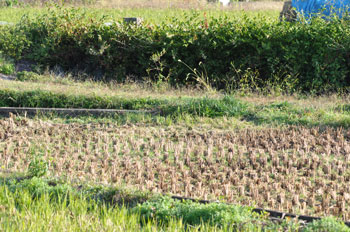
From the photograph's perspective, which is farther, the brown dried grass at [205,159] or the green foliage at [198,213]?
the brown dried grass at [205,159]

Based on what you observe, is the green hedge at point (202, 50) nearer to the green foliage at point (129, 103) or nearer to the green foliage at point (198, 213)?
the green foliage at point (129, 103)

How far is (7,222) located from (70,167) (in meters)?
1.97

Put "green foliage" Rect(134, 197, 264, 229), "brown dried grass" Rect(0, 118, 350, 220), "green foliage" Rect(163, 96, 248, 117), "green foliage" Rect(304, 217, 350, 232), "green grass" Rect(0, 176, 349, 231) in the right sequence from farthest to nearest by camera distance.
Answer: "green foliage" Rect(163, 96, 248, 117) → "brown dried grass" Rect(0, 118, 350, 220) → "green foliage" Rect(134, 197, 264, 229) → "green grass" Rect(0, 176, 349, 231) → "green foliage" Rect(304, 217, 350, 232)

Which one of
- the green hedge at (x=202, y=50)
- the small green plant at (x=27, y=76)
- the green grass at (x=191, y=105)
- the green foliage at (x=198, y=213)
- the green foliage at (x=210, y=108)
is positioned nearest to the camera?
the green foliage at (x=198, y=213)

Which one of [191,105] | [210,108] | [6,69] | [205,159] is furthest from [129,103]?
[6,69]

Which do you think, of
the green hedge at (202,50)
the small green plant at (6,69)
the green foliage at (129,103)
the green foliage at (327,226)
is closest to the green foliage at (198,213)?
the green foliage at (327,226)

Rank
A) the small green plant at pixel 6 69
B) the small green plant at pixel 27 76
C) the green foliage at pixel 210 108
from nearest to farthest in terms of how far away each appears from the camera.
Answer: the green foliage at pixel 210 108
the small green plant at pixel 27 76
the small green plant at pixel 6 69

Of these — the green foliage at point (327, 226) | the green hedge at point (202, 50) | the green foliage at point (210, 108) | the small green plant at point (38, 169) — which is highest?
the green hedge at point (202, 50)

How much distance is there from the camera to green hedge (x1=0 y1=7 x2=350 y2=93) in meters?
10.6

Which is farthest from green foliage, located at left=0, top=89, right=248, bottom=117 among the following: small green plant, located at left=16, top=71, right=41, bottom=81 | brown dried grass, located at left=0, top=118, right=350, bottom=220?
small green plant, located at left=16, top=71, right=41, bottom=81

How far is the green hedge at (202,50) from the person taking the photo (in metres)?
10.6

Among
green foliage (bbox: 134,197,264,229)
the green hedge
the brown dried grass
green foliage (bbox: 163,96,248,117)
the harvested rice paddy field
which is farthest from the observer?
the green hedge

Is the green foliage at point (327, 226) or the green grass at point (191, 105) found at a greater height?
the green foliage at point (327, 226)

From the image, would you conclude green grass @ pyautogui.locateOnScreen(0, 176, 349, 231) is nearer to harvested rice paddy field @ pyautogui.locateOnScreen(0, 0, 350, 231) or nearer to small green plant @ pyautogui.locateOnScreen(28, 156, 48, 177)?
harvested rice paddy field @ pyautogui.locateOnScreen(0, 0, 350, 231)
